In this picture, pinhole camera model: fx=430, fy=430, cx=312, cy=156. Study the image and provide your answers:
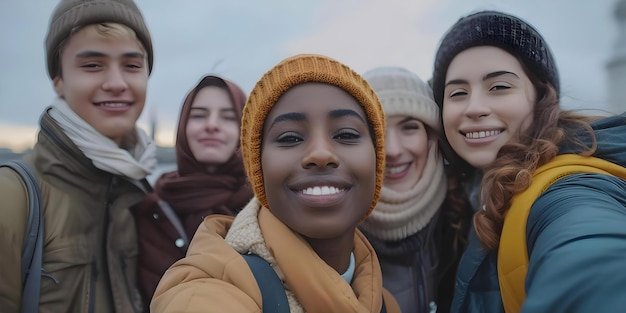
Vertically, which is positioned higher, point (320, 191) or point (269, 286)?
point (320, 191)

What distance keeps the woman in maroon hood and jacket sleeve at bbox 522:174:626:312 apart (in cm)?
187

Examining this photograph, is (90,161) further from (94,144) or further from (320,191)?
(320,191)

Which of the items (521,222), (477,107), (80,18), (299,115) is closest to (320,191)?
(299,115)

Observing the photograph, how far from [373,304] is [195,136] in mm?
1743

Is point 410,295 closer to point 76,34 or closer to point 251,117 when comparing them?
point 251,117

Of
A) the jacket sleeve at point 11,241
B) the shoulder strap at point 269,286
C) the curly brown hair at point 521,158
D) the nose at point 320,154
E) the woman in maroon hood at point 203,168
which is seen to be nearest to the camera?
the shoulder strap at point 269,286

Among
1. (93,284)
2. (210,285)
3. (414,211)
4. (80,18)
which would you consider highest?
(80,18)

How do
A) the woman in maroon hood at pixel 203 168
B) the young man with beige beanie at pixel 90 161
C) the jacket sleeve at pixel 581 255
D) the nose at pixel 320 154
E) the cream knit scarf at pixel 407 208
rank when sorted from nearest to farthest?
the jacket sleeve at pixel 581 255 < the nose at pixel 320 154 < the young man with beige beanie at pixel 90 161 < the cream knit scarf at pixel 407 208 < the woman in maroon hood at pixel 203 168

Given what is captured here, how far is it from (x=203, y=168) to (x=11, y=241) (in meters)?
1.25

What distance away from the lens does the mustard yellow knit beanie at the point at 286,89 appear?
1623mm

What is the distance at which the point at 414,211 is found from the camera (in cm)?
241

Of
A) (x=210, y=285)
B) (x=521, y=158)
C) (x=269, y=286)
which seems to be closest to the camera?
(x=210, y=285)

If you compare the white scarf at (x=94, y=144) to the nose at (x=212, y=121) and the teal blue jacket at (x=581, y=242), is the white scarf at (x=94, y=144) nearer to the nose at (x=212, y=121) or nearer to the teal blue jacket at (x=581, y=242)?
the nose at (x=212, y=121)

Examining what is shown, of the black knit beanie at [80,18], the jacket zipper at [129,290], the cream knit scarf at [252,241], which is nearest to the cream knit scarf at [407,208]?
the cream knit scarf at [252,241]
